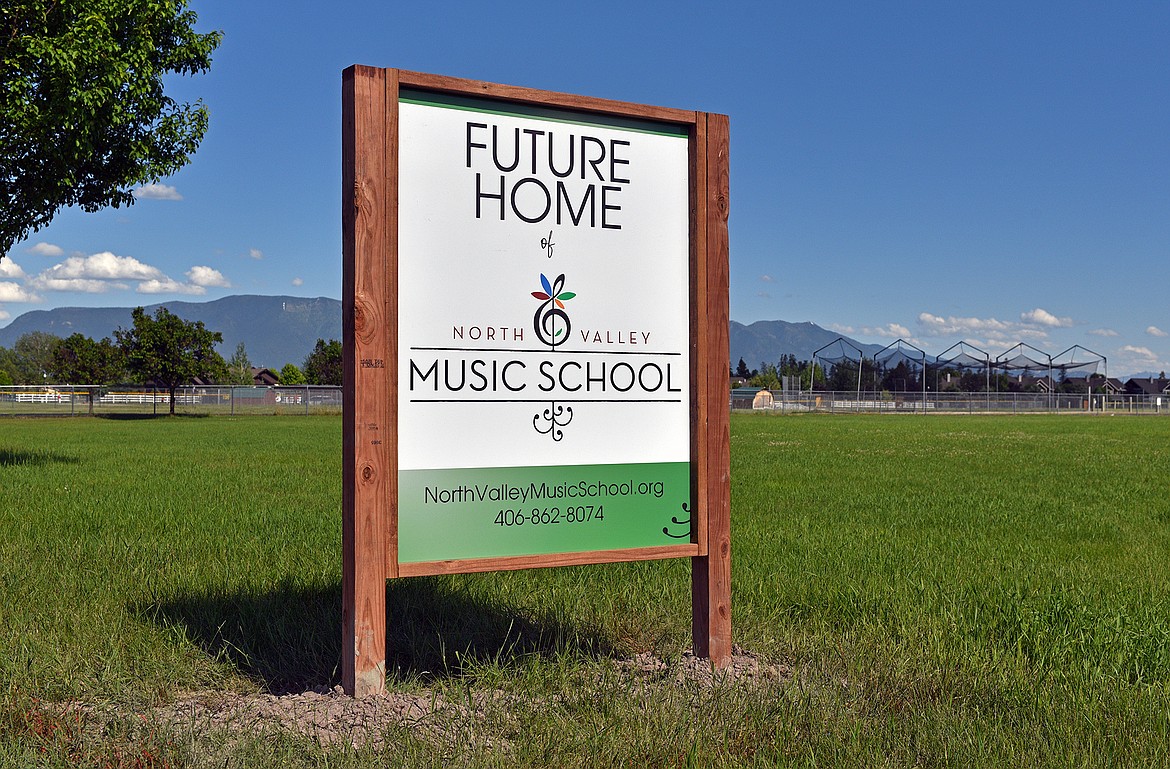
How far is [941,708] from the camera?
4.30 m

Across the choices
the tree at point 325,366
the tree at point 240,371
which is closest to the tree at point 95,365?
the tree at point 325,366

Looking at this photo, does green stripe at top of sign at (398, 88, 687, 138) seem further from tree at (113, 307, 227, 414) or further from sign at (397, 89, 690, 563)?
tree at (113, 307, 227, 414)

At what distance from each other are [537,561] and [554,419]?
70cm

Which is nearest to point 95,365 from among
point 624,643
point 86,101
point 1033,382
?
point 86,101

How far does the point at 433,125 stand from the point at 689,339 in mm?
1712

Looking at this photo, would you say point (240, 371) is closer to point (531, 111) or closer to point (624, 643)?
point (624, 643)

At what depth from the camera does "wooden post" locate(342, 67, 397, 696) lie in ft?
14.3

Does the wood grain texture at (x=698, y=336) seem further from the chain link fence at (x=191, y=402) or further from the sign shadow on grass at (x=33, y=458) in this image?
the chain link fence at (x=191, y=402)

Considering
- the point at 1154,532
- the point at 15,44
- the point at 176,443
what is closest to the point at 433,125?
the point at 1154,532

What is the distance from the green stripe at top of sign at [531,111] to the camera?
4.61m

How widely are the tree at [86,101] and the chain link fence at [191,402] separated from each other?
118ft

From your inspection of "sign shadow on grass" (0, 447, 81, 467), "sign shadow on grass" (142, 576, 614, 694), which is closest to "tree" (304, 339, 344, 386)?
"sign shadow on grass" (0, 447, 81, 467)

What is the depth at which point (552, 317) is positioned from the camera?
4.81 meters

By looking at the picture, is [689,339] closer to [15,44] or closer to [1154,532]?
[1154,532]
